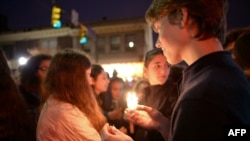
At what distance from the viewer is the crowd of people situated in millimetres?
1187

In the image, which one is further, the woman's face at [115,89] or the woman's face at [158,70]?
the woman's face at [115,89]

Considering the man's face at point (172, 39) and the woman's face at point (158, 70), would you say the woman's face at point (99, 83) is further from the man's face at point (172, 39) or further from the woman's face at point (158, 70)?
the man's face at point (172, 39)

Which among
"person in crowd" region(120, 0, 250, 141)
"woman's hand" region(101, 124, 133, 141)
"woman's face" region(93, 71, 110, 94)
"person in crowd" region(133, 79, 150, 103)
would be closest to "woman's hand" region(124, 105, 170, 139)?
"woman's hand" region(101, 124, 133, 141)

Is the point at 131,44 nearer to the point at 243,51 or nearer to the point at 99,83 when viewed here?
the point at 99,83

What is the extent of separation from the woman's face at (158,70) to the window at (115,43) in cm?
2676

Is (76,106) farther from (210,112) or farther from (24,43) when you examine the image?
(24,43)

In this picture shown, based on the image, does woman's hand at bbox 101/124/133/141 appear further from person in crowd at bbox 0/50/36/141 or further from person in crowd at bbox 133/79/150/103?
person in crowd at bbox 133/79/150/103

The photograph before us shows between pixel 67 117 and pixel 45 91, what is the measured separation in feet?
2.35

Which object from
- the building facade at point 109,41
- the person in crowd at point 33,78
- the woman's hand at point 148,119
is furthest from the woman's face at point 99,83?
the building facade at point 109,41

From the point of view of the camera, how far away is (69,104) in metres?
3.17

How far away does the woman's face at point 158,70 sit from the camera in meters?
3.56

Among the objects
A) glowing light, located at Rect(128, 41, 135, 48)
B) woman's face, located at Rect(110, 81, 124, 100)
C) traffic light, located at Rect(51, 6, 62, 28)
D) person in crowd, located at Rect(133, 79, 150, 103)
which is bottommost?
woman's face, located at Rect(110, 81, 124, 100)

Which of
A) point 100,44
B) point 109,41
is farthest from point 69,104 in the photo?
point 100,44

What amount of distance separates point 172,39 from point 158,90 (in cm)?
196
